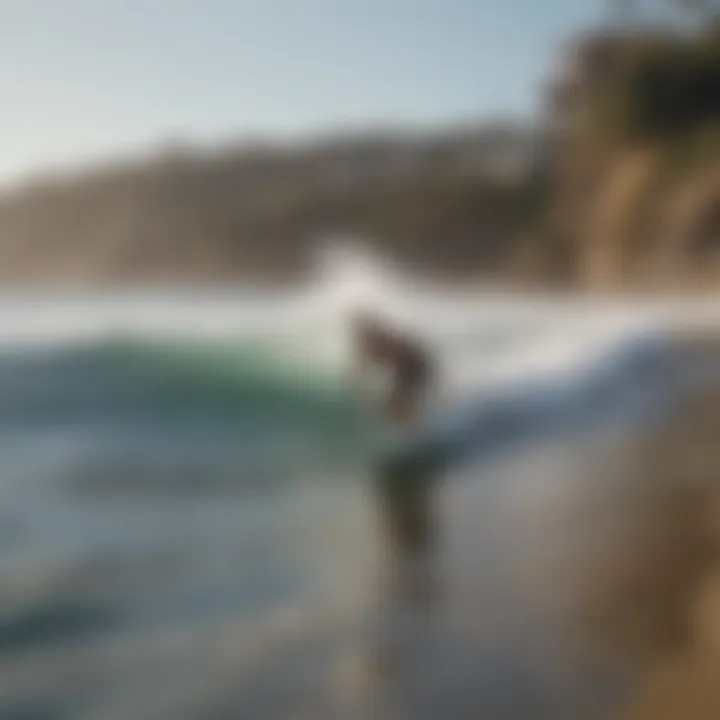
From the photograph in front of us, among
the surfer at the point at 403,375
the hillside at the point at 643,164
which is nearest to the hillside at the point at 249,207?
the surfer at the point at 403,375

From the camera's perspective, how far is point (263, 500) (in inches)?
157

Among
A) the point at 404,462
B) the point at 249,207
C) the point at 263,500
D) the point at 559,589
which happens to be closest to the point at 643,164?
the point at 249,207

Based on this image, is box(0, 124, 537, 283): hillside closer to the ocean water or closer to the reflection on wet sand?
the ocean water

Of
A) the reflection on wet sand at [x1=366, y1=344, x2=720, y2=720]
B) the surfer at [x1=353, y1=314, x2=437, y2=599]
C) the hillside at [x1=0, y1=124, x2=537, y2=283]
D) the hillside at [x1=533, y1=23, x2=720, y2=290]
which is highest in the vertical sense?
the hillside at [x1=533, y1=23, x2=720, y2=290]

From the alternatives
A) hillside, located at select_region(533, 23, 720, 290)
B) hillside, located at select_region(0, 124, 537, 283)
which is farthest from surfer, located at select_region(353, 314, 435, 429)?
hillside, located at select_region(533, 23, 720, 290)

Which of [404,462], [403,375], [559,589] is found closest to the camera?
[559,589]

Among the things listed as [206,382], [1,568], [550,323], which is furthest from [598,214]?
[1,568]

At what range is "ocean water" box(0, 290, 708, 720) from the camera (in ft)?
7.14

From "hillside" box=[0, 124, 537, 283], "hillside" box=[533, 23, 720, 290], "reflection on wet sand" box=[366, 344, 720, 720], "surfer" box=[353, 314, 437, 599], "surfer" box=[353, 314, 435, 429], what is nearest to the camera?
"reflection on wet sand" box=[366, 344, 720, 720]

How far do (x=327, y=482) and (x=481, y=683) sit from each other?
2.25 metres

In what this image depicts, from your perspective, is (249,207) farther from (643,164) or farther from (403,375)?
(643,164)

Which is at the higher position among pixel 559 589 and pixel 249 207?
pixel 249 207

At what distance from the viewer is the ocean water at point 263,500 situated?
2.18 m

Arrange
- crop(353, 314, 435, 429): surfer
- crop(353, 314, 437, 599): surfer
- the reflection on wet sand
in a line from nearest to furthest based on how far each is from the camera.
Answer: the reflection on wet sand
crop(353, 314, 437, 599): surfer
crop(353, 314, 435, 429): surfer
